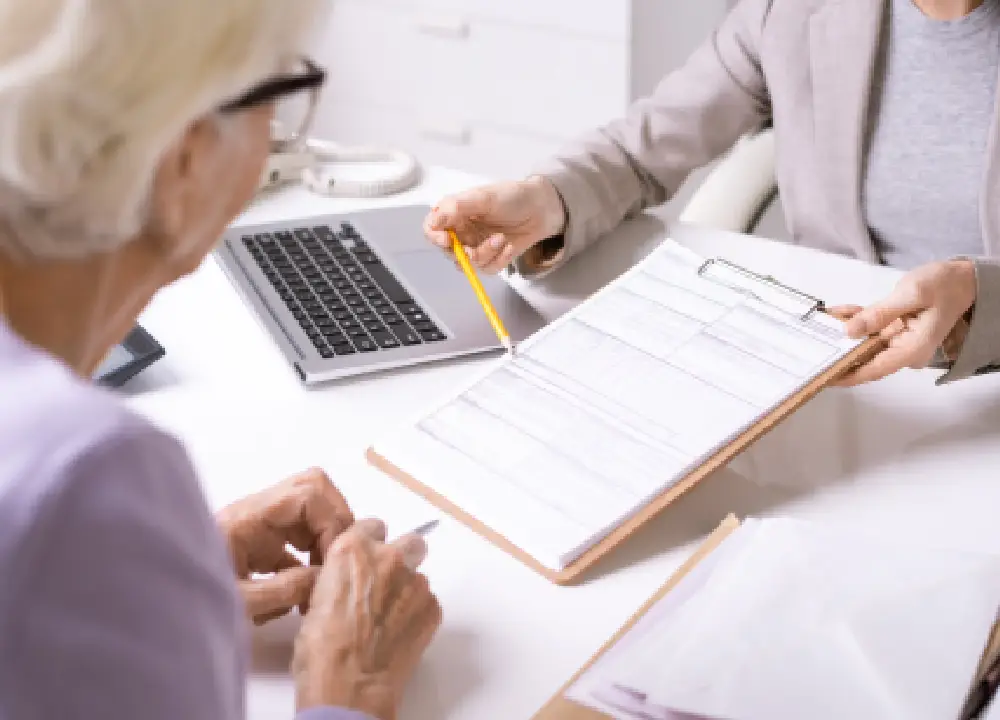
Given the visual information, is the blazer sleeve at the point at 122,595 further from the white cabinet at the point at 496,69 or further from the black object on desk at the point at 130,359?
the white cabinet at the point at 496,69

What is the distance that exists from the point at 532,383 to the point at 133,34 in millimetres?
602

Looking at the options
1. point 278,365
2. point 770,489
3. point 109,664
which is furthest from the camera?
point 278,365

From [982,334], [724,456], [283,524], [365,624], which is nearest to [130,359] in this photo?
[283,524]

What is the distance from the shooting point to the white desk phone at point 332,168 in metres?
1.56

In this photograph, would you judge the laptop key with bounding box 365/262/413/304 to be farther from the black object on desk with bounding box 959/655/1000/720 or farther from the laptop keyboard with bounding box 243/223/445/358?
the black object on desk with bounding box 959/655/1000/720

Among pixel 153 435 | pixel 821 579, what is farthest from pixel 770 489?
pixel 153 435

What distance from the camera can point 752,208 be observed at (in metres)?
1.64

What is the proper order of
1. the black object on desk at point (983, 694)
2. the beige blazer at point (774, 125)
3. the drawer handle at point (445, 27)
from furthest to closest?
1. the drawer handle at point (445, 27)
2. the beige blazer at point (774, 125)
3. the black object on desk at point (983, 694)

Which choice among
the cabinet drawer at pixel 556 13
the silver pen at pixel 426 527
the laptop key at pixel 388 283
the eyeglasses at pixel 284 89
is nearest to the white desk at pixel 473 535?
the silver pen at pixel 426 527

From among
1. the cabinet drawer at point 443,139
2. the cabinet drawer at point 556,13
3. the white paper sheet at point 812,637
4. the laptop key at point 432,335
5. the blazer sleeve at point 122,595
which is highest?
the blazer sleeve at point 122,595

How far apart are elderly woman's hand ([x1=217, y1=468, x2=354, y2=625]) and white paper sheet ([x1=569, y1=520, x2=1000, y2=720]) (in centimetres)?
24

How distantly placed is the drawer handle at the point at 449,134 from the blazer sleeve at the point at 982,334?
1.71 m

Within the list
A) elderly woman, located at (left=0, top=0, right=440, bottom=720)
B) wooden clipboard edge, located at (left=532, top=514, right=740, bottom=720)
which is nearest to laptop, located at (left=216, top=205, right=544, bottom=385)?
wooden clipboard edge, located at (left=532, top=514, right=740, bottom=720)

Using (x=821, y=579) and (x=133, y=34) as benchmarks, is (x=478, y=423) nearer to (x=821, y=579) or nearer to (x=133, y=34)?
(x=821, y=579)
